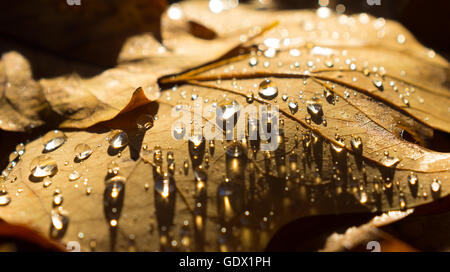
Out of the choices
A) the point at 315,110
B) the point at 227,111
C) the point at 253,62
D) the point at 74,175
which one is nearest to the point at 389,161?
the point at 315,110

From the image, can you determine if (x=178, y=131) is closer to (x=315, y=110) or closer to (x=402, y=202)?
(x=315, y=110)

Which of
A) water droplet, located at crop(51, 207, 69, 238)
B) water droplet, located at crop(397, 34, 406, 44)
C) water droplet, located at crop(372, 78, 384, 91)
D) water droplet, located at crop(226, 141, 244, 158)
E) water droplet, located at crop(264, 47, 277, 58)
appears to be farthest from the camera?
water droplet, located at crop(397, 34, 406, 44)

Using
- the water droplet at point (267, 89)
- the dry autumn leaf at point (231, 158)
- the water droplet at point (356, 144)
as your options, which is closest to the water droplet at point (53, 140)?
the dry autumn leaf at point (231, 158)

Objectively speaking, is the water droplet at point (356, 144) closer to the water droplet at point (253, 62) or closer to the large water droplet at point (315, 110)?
the large water droplet at point (315, 110)

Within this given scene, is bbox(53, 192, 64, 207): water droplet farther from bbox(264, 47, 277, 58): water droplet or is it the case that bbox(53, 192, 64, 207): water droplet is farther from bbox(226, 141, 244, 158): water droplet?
bbox(264, 47, 277, 58): water droplet

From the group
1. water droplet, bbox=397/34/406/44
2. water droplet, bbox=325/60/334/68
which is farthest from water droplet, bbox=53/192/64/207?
water droplet, bbox=397/34/406/44

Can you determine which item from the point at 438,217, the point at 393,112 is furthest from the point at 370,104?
the point at 438,217
